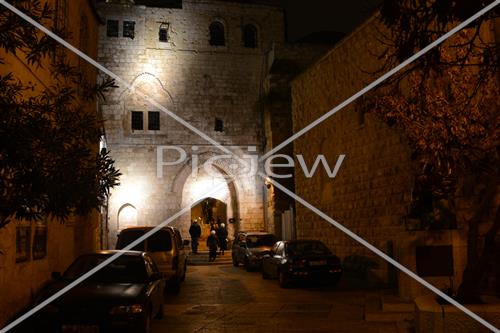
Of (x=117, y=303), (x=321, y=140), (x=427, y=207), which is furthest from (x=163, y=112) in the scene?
(x=117, y=303)

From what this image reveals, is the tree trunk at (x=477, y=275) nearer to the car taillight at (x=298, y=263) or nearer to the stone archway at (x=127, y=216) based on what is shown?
the car taillight at (x=298, y=263)

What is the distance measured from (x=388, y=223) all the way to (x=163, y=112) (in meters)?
16.6

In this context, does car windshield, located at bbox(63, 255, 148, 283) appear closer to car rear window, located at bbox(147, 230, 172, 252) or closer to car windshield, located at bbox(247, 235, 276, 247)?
car rear window, located at bbox(147, 230, 172, 252)

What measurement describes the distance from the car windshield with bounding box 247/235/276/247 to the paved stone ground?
3.84 m

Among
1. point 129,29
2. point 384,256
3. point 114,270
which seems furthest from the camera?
point 129,29

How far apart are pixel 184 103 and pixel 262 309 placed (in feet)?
62.0

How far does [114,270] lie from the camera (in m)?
8.68

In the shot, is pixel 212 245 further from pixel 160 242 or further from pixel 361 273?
pixel 160 242

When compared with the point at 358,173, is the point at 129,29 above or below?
above

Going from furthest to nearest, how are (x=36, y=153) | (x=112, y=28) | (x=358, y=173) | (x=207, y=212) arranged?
(x=207, y=212)
(x=112, y=28)
(x=358, y=173)
(x=36, y=153)

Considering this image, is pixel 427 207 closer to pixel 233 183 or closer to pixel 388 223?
pixel 388 223

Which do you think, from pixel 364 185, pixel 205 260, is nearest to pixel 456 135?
pixel 364 185

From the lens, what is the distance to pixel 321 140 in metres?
19.5

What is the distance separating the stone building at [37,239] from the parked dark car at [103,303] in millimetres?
1283
